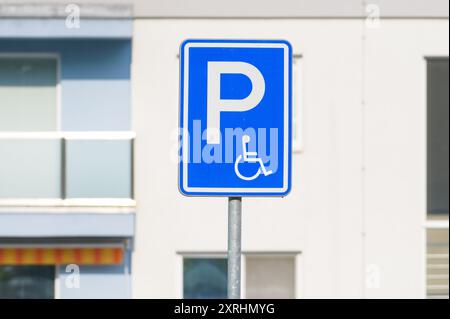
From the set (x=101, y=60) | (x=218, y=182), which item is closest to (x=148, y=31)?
(x=101, y=60)

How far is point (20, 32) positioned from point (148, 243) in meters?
3.09

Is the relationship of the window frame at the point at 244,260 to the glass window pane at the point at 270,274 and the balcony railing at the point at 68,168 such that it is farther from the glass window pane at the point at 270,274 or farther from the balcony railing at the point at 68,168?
the balcony railing at the point at 68,168

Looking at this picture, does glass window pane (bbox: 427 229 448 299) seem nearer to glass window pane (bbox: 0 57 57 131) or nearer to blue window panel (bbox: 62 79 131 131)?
blue window panel (bbox: 62 79 131 131)

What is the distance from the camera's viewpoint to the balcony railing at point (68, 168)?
1437 centimetres

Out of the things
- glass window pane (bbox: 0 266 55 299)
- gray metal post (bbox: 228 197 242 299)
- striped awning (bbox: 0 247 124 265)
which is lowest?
glass window pane (bbox: 0 266 55 299)

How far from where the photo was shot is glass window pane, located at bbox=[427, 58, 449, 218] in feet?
48.6

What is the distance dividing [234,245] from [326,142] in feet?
30.3

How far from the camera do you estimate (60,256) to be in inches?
577

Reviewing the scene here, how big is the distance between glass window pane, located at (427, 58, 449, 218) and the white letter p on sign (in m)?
9.29

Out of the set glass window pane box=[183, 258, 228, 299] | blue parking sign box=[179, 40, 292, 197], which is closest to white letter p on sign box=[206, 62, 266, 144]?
blue parking sign box=[179, 40, 292, 197]

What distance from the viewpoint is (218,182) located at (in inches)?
230

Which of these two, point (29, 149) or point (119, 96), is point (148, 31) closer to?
point (119, 96)

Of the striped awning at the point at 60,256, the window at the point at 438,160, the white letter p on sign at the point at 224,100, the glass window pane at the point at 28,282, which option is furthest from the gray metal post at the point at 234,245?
the glass window pane at the point at 28,282

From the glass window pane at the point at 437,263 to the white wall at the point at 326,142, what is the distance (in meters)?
0.37
